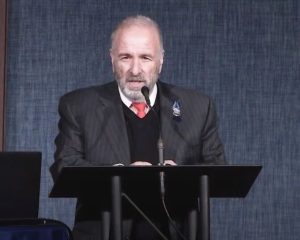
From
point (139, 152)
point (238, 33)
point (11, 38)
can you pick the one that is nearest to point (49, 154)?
point (11, 38)

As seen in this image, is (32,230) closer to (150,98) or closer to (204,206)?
(204,206)

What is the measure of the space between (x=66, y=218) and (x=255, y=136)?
873mm

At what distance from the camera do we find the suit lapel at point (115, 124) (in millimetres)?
2295

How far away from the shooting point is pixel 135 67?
2.40 m

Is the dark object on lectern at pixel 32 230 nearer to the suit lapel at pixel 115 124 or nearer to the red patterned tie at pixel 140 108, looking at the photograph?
the suit lapel at pixel 115 124

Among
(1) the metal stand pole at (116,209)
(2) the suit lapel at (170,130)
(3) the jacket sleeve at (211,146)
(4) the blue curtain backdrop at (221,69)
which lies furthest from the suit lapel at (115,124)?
(4) the blue curtain backdrop at (221,69)

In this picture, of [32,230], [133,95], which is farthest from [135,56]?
[32,230]

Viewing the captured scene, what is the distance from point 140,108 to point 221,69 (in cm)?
73

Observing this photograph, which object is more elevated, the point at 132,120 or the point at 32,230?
the point at 132,120

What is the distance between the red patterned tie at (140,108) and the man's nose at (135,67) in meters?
0.10

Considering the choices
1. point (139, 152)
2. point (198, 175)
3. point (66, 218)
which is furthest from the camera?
point (66, 218)

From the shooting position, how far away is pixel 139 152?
7.64ft

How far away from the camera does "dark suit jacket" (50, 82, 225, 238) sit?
2297mm

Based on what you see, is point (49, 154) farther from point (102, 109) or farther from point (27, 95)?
point (102, 109)
